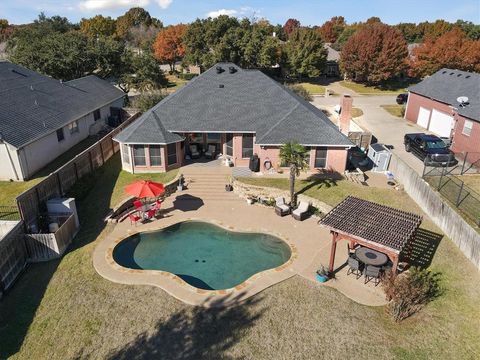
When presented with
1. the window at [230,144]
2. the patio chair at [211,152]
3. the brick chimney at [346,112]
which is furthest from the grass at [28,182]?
the brick chimney at [346,112]

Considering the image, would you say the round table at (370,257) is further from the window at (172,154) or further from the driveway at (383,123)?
the window at (172,154)

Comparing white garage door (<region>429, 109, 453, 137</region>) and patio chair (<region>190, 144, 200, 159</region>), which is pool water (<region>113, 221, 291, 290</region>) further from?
white garage door (<region>429, 109, 453, 137</region>)

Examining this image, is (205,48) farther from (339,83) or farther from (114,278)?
(114,278)

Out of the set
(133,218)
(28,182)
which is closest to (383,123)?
(133,218)

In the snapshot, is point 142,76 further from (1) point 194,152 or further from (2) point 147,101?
(1) point 194,152

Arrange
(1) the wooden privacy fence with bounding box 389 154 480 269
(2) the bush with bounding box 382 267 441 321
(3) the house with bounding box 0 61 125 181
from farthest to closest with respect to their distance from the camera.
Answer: (3) the house with bounding box 0 61 125 181
(1) the wooden privacy fence with bounding box 389 154 480 269
(2) the bush with bounding box 382 267 441 321

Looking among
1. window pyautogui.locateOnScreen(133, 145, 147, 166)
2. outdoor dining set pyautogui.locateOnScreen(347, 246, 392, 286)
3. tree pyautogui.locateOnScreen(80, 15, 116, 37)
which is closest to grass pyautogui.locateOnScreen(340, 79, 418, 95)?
window pyautogui.locateOnScreen(133, 145, 147, 166)
